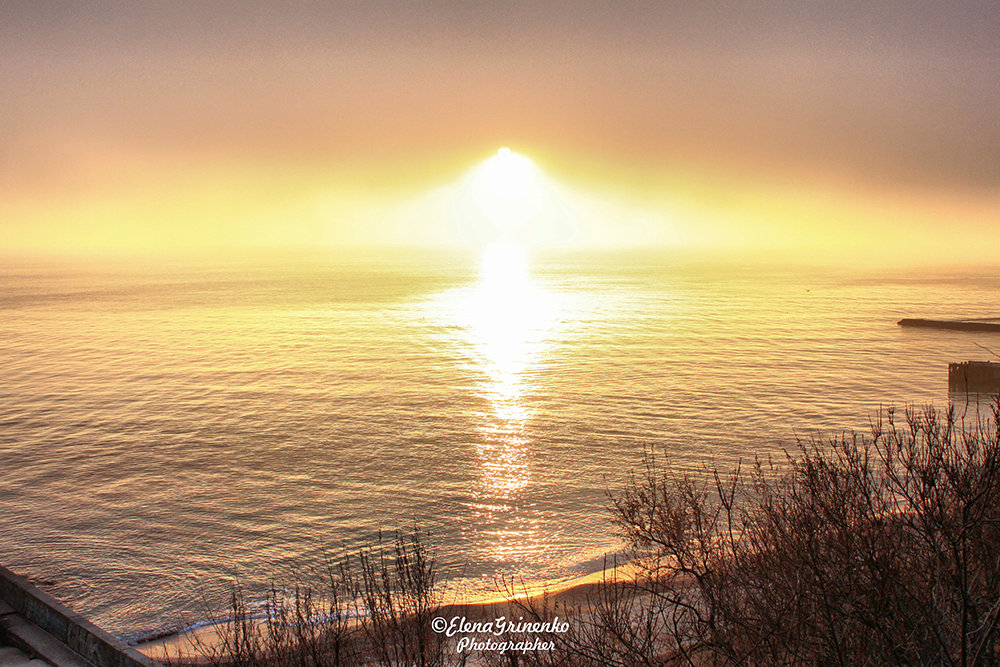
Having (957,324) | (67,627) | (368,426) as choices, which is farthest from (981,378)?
(67,627)

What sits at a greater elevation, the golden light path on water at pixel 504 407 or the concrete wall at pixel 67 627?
the concrete wall at pixel 67 627

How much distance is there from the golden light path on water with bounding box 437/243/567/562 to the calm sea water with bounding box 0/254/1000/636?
0.24m

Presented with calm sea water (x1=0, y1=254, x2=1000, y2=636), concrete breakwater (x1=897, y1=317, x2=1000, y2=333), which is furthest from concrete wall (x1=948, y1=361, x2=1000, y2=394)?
concrete breakwater (x1=897, y1=317, x2=1000, y2=333)

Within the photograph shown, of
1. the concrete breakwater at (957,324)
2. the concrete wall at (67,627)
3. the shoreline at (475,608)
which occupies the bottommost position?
the concrete breakwater at (957,324)

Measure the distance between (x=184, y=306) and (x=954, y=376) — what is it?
124895mm

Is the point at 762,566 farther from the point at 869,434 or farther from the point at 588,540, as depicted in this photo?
the point at 869,434

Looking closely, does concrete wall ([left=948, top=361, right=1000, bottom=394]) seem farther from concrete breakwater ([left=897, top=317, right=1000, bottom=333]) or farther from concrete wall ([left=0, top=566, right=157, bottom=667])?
concrete wall ([left=0, top=566, right=157, bottom=667])

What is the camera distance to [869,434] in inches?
1841

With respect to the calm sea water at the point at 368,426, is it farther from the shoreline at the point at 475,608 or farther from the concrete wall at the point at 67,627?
the concrete wall at the point at 67,627

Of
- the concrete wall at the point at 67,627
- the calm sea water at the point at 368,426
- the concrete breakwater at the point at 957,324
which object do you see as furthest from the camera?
the concrete breakwater at the point at 957,324

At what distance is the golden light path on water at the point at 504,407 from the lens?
Result: 3369cm

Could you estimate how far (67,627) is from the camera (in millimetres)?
19094

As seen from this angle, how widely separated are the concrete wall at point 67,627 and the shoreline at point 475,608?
267cm

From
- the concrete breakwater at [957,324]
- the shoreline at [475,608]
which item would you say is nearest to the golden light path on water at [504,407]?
the shoreline at [475,608]
